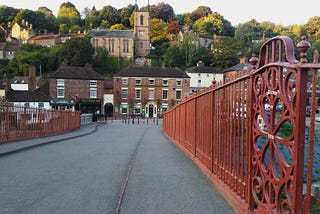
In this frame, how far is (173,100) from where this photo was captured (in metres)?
57.2

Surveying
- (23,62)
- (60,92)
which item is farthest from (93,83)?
(23,62)

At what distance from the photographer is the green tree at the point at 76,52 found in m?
75.1

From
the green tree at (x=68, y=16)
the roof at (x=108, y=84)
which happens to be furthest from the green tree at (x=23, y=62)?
the green tree at (x=68, y=16)

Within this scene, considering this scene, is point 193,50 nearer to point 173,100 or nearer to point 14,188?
point 173,100

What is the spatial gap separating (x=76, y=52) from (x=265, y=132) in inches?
2984

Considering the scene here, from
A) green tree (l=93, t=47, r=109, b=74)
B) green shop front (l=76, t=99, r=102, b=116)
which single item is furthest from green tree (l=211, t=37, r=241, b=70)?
green shop front (l=76, t=99, r=102, b=116)

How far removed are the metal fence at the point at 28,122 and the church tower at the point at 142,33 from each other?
8336 cm

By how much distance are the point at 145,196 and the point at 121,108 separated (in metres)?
51.2

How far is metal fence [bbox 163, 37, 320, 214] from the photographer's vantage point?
8.28 feet

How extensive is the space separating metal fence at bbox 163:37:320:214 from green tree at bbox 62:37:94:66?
7248 centimetres

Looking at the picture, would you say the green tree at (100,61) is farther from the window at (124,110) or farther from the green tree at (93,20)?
the green tree at (93,20)

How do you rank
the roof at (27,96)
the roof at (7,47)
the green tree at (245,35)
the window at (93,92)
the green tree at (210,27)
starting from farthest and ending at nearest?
1. the green tree at (210,27)
2. the roof at (7,47)
3. the green tree at (245,35)
4. the window at (93,92)
5. the roof at (27,96)

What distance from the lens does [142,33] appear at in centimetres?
10369

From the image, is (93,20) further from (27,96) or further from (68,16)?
(27,96)
